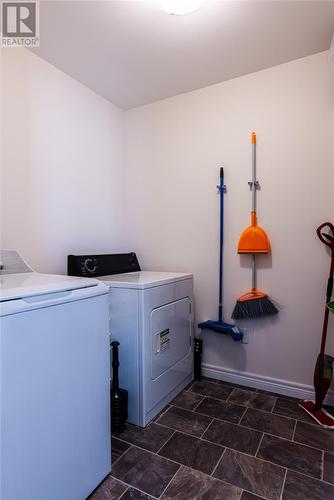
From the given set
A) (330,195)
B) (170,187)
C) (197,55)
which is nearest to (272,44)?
(197,55)

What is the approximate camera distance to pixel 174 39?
1797mm

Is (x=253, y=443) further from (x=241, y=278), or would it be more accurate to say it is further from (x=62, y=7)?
(x=62, y=7)

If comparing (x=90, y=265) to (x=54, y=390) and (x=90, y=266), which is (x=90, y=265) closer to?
(x=90, y=266)

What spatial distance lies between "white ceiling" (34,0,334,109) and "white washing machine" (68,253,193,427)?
56.9 inches

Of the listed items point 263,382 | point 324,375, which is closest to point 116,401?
point 263,382

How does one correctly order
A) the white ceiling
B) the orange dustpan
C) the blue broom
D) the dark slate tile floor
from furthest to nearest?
the blue broom
the orange dustpan
the white ceiling
the dark slate tile floor

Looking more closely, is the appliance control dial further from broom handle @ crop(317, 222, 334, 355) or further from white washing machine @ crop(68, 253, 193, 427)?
broom handle @ crop(317, 222, 334, 355)

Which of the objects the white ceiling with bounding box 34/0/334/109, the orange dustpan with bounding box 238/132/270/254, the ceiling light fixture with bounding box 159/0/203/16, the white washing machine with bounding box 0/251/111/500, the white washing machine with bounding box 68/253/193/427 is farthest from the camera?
the orange dustpan with bounding box 238/132/270/254

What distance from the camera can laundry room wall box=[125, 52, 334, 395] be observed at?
6.45 ft

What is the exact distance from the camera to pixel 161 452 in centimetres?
148

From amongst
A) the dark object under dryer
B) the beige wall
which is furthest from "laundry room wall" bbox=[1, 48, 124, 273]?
the dark object under dryer

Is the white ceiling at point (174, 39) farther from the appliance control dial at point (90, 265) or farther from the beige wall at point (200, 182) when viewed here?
the appliance control dial at point (90, 265)

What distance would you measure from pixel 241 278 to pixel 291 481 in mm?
1265

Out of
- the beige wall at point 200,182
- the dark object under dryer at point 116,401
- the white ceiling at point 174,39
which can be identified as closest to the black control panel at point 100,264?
the beige wall at point 200,182
